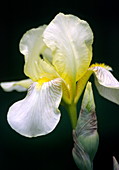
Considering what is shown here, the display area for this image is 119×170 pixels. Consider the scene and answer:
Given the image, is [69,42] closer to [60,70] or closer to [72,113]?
[60,70]

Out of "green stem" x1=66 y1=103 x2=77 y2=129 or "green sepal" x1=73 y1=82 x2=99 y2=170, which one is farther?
"green stem" x1=66 y1=103 x2=77 y2=129

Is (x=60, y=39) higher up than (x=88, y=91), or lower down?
higher up

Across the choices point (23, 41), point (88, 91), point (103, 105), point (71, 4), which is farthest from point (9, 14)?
point (88, 91)

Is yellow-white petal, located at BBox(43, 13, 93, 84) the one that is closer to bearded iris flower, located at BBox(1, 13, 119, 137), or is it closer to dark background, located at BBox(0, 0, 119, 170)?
bearded iris flower, located at BBox(1, 13, 119, 137)

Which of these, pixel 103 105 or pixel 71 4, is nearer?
pixel 103 105

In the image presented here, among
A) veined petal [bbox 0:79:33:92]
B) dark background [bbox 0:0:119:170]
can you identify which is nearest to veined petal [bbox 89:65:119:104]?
veined petal [bbox 0:79:33:92]

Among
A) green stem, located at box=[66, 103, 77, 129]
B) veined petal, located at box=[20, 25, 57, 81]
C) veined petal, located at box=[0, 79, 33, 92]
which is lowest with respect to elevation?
green stem, located at box=[66, 103, 77, 129]

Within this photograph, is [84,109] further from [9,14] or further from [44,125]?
[9,14]

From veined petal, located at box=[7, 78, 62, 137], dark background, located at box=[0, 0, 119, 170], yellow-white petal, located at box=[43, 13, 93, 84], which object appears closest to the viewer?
veined petal, located at box=[7, 78, 62, 137]
